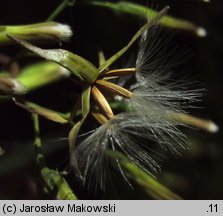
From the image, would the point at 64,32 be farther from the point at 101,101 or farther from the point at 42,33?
the point at 101,101

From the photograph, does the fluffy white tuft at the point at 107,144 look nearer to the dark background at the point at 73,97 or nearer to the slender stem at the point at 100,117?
the slender stem at the point at 100,117

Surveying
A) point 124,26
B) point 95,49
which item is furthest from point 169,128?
point 124,26

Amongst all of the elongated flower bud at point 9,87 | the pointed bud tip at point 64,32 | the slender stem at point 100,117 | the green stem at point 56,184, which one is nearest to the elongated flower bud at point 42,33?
the pointed bud tip at point 64,32

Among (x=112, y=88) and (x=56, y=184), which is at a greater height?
(x=112, y=88)

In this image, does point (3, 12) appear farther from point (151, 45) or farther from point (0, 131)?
point (151, 45)

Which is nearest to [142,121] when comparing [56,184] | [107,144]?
[107,144]

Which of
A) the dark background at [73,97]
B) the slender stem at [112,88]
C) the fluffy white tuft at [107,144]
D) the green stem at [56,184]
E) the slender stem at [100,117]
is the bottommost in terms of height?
the green stem at [56,184]
